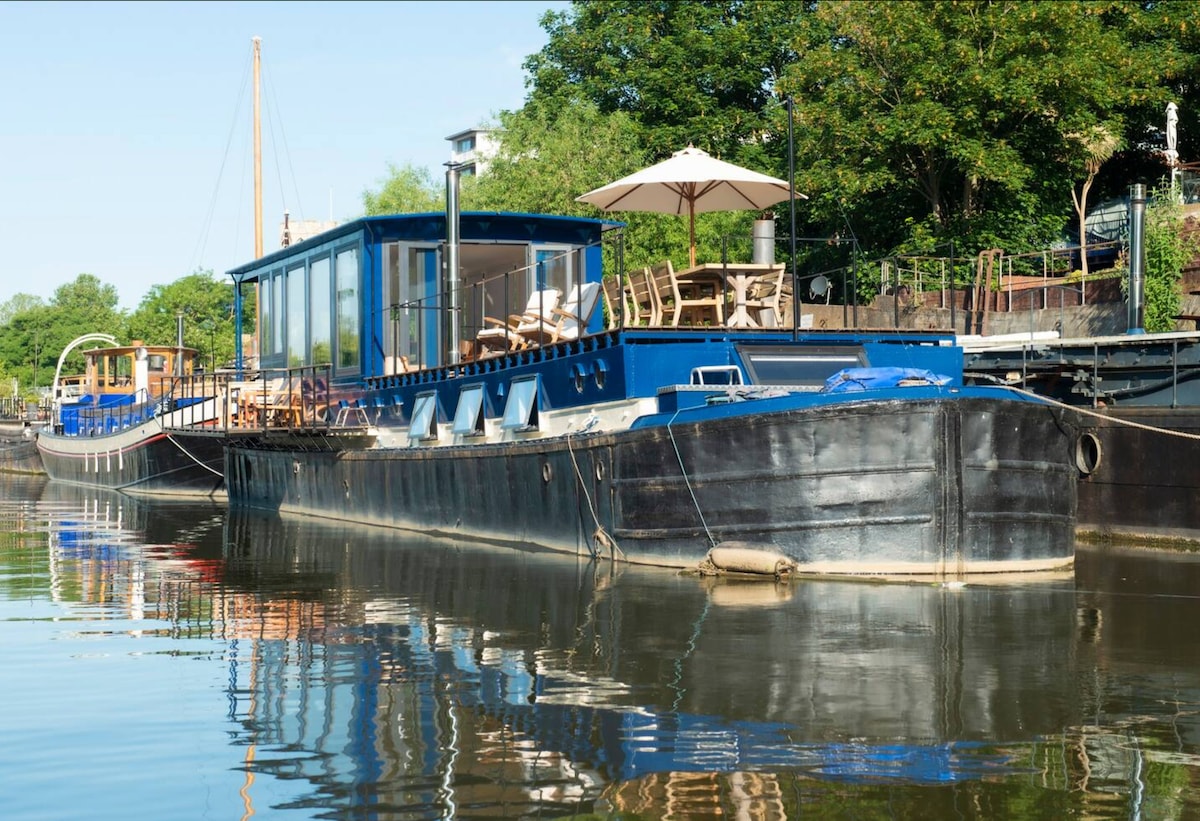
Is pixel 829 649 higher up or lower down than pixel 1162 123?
lower down

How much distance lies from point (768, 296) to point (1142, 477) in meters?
4.64

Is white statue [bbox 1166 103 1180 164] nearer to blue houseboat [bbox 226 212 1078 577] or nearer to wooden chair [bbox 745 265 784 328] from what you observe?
blue houseboat [bbox 226 212 1078 577]

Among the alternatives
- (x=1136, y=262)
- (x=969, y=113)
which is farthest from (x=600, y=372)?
(x=969, y=113)

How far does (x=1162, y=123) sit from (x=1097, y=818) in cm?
3306

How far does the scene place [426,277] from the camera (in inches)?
764

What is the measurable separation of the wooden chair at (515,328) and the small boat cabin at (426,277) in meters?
0.55

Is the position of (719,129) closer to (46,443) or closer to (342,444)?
(46,443)

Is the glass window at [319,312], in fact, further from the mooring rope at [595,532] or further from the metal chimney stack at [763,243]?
the metal chimney stack at [763,243]

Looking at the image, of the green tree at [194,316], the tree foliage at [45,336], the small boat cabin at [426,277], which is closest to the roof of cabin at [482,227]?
the small boat cabin at [426,277]

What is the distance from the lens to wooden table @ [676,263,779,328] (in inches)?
570

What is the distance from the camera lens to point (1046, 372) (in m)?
18.2

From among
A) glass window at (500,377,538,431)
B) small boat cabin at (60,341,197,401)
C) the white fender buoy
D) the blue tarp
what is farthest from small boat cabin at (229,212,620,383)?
small boat cabin at (60,341,197,401)

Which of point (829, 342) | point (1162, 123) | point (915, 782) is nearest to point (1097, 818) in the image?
point (915, 782)

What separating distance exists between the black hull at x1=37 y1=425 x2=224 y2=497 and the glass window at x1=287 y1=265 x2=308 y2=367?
3787mm
